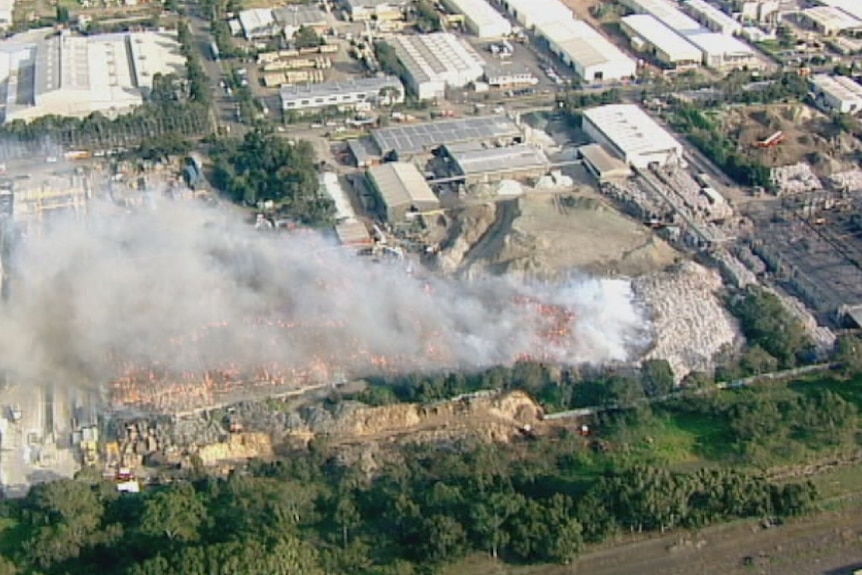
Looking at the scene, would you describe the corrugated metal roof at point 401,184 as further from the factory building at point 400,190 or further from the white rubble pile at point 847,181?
the white rubble pile at point 847,181

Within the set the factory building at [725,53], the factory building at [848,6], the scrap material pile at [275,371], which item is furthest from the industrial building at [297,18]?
the scrap material pile at [275,371]

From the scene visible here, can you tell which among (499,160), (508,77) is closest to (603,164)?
(499,160)

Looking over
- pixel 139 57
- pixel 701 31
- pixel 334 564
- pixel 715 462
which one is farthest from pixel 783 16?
pixel 334 564

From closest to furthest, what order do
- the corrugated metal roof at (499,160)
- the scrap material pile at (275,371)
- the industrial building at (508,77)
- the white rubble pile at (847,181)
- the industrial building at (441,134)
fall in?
the scrap material pile at (275,371) → the white rubble pile at (847,181) → the corrugated metal roof at (499,160) → the industrial building at (441,134) → the industrial building at (508,77)

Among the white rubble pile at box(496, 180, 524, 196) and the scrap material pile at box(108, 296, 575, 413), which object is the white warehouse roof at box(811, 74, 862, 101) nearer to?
the white rubble pile at box(496, 180, 524, 196)

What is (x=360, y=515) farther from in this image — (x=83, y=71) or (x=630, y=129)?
(x=83, y=71)

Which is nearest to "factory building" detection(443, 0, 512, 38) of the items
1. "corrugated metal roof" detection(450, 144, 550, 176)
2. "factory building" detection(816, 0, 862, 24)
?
"corrugated metal roof" detection(450, 144, 550, 176)

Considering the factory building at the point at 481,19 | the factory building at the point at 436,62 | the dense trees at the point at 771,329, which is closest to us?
the dense trees at the point at 771,329
